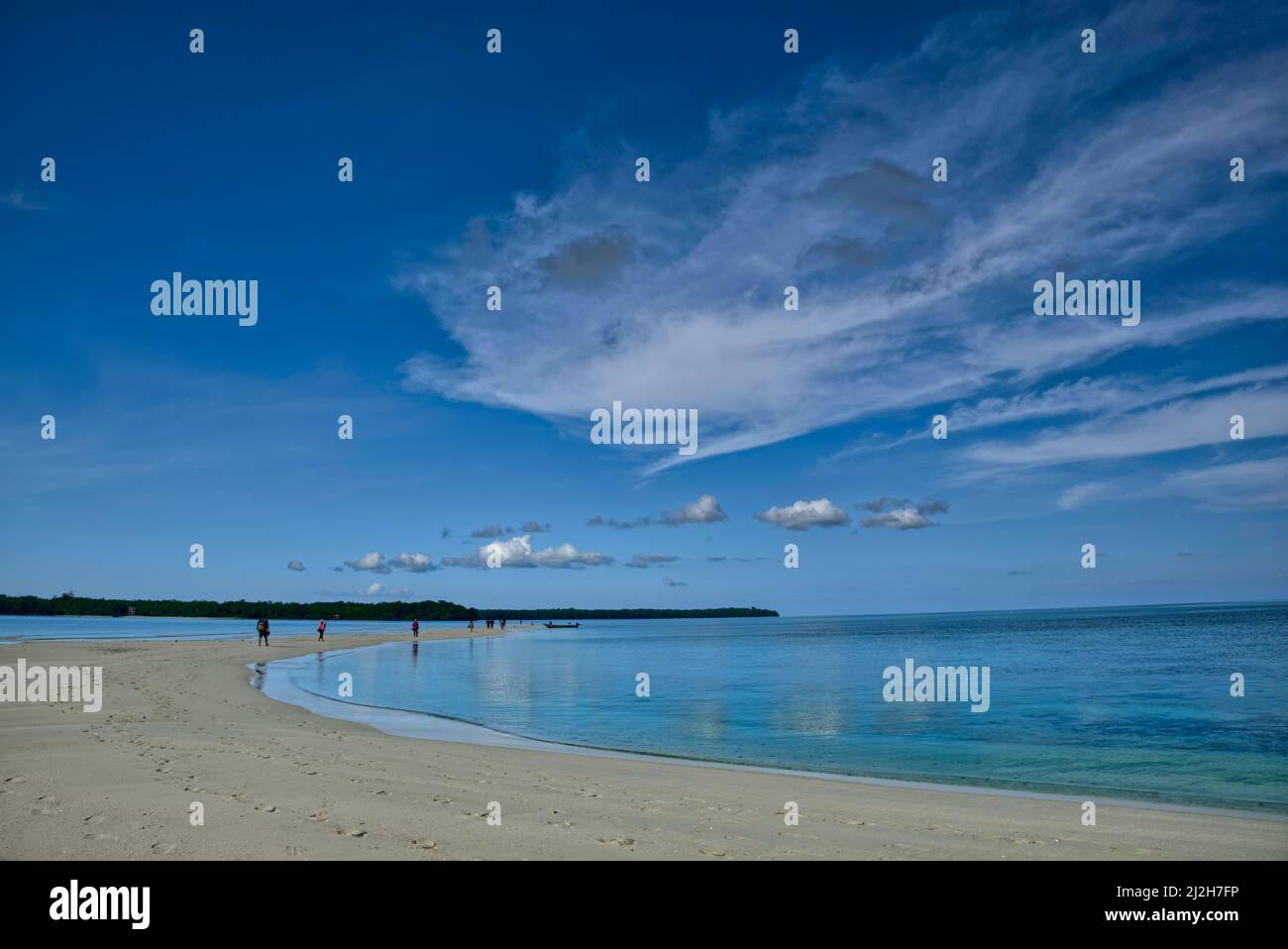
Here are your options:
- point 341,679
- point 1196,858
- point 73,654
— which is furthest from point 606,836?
point 73,654

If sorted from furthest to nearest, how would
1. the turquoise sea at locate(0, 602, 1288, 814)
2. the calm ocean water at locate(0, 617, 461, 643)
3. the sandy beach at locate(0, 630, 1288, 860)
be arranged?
the calm ocean water at locate(0, 617, 461, 643) < the turquoise sea at locate(0, 602, 1288, 814) < the sandy beach at locate(0, 630, 1288, 860)

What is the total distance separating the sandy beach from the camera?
995 centimetres

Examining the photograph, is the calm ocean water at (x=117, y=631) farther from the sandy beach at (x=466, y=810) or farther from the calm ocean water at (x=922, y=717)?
the sandy beach at (x=466, y=810)

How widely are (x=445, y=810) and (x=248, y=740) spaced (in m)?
9.51

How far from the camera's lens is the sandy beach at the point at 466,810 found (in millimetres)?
9945

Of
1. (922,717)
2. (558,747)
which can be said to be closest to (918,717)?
(922,717)

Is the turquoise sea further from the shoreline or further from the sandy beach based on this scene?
the sandy beach

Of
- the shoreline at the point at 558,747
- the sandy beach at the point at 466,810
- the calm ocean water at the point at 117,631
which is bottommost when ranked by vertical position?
the calm ocean water at the point at 117,631

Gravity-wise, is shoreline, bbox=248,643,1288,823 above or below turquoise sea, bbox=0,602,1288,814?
above

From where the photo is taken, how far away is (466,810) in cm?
1213

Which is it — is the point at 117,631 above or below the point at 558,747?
below

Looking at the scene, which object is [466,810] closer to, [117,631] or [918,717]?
[918,717]

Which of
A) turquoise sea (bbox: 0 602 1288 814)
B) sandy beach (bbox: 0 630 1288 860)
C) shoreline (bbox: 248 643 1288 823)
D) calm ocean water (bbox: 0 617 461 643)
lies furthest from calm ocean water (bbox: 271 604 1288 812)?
calm ocean water (bbox: 0 617 461 643)

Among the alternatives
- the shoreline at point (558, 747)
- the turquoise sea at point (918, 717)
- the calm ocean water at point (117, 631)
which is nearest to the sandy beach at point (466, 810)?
the shoreline at point (558, 747)
